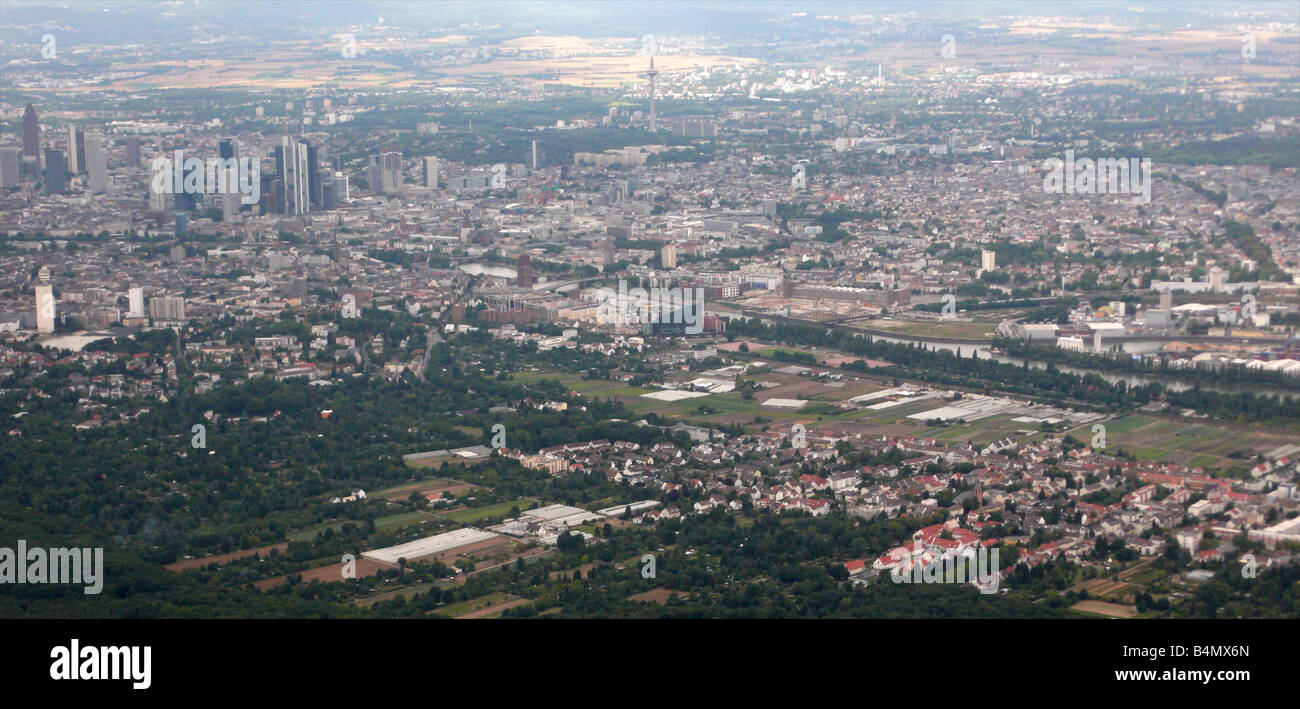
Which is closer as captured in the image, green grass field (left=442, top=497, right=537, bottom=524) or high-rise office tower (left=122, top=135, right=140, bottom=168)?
green grass field (left=442, top=497, right=537, bottom=524)

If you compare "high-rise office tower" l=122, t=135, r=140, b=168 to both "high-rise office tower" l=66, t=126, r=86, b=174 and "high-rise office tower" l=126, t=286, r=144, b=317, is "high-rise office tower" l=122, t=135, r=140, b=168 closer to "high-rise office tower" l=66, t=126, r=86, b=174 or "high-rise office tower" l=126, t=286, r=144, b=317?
"high-rise office tower" l=66, t=126, r=86, b=174

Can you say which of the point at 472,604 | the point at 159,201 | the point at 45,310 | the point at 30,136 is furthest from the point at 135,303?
the point at 30,136

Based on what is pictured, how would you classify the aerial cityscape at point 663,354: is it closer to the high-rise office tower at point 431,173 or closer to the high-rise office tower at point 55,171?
the high-rise office tower at point 55,171

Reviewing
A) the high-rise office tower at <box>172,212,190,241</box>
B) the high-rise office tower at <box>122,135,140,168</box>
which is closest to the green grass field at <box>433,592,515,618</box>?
the high-rise office tower at <box>172,212,190,241</box>

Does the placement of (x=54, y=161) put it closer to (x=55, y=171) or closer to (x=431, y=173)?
(x=55, y=171)

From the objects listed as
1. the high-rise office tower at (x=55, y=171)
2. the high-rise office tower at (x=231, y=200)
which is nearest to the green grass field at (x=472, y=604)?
the high-rise office tower at (x=231, y=200)
